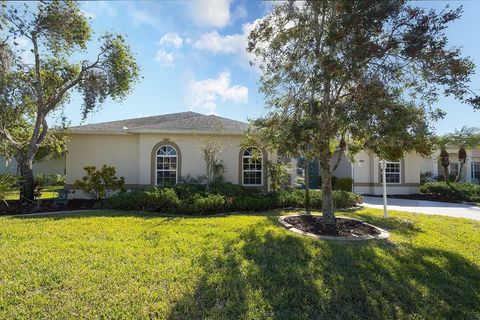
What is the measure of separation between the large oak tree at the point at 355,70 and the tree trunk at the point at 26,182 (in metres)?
11.0

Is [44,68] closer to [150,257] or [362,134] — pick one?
[150,257]

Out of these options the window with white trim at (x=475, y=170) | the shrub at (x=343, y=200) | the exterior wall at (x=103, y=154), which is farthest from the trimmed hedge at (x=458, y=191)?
the exterior wall at (x=103, y=154)

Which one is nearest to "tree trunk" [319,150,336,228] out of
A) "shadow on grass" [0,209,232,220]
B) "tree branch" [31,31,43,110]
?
"shadow on grass" [0,209,232,220]

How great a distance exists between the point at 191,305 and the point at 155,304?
1.75 feet

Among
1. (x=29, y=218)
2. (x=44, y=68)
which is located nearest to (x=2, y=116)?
(x=44, y=68)

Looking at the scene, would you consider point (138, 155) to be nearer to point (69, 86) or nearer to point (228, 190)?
point (69, 86)

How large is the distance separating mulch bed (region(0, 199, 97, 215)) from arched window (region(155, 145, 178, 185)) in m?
3.81

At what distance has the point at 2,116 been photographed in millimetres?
13641

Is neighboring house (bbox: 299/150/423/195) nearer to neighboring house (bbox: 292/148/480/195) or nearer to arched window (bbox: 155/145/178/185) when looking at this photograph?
neighboring house (bbox: 292/148/480/195)

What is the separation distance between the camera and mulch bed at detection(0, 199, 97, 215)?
37.3 ft

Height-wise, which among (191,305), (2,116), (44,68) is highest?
(44,68)

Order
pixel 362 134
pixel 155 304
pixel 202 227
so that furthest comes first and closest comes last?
1. pixel 202 227
2. pixel 362 134
3. pixel 155 304

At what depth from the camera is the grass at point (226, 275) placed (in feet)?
14.5

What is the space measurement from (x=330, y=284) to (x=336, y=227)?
12.6 feet
